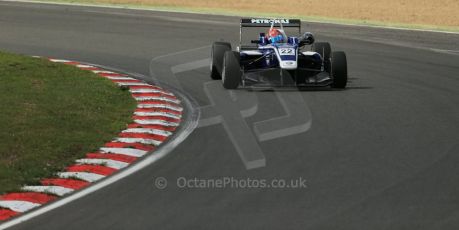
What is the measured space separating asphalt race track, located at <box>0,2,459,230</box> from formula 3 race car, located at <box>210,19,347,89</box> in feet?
1.36

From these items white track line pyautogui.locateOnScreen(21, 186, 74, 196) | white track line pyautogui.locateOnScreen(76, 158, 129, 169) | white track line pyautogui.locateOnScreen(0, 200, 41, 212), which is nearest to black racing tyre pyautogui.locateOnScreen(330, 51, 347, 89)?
white track line pyautogui.locateOnScreen(76, 158, 129, 169)

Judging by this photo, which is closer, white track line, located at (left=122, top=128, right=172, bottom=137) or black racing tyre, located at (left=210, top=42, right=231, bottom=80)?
white track line, located at (left=122, top=128, right=172, bottom=137)

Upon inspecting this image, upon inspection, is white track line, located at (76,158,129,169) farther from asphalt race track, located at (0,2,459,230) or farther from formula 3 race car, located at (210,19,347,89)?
formula 3 race car, located at (210,19,347,89)

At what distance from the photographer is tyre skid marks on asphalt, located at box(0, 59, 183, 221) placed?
9141mm

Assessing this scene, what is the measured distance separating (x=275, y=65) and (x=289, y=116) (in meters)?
3.37

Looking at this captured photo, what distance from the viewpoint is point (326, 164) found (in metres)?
10.8

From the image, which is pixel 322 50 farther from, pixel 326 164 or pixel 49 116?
pixel 326 164

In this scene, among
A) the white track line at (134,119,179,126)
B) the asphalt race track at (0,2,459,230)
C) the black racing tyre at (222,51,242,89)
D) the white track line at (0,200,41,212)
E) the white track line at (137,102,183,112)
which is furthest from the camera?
the black racing tyre at (222,51,242,89)

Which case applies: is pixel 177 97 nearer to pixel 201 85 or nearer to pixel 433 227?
pixel 201 85

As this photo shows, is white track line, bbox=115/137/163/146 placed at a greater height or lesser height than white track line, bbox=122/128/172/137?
greater

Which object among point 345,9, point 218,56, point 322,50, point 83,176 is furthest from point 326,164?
point 345,9

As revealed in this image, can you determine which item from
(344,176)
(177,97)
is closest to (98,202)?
(344,176)

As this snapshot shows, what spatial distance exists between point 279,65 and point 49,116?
5179 millimetres

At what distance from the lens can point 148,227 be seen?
317 inches
